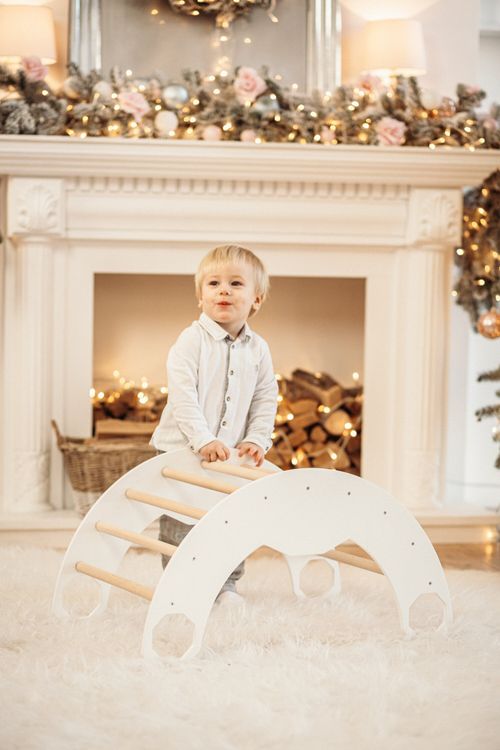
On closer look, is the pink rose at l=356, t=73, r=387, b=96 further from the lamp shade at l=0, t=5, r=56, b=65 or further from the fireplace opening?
the lamp shade at l=0, t=5, r=56, b=65

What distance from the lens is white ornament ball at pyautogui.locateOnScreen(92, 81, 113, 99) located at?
3.73 m

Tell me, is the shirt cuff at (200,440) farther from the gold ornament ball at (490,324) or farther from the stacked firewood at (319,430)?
the stacked firewood at (319,430)

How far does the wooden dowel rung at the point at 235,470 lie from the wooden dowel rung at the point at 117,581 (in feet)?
1.05

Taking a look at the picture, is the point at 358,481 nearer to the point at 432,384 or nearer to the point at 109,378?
the point at 432,384

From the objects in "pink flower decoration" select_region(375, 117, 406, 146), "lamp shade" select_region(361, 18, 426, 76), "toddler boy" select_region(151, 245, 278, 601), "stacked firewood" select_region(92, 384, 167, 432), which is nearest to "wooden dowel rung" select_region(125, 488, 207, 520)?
"toddler boy" select_region(151, 245, 278, 601)

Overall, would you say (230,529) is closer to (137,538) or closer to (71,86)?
(137,538)

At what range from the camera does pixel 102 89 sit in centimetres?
373

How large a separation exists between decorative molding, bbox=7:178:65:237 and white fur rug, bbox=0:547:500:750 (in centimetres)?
135

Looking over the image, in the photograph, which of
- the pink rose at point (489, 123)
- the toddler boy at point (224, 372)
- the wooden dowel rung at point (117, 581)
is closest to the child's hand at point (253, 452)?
the toddler boy at point (224, 372)

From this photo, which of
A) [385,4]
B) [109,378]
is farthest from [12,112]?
[385,4]

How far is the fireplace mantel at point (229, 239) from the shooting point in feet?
12.3

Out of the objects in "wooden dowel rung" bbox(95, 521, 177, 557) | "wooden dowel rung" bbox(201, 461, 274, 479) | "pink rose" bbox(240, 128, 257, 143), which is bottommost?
"wooden dowel rung" bbox(95, 521, 177, 557)

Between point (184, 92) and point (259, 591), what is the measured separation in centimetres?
177

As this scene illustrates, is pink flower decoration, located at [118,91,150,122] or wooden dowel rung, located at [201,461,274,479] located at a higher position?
pink flower decoration, located at [118,91,150,122]
